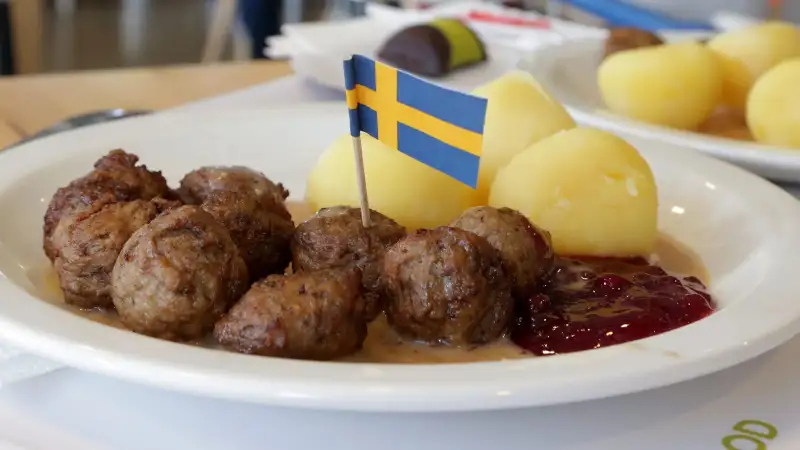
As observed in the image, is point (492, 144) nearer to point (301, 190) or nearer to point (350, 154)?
point (350, 154)

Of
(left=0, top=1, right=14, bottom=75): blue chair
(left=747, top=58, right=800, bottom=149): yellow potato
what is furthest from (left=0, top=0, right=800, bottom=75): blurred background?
(left=747, top=58, right=800, bottom=149): yellow potato

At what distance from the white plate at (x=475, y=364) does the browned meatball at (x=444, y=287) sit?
0.68ft

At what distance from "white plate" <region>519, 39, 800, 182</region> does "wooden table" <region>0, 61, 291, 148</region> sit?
104 cm

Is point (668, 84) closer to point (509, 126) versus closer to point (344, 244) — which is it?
point (509, 126)

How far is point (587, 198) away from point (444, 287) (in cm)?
52

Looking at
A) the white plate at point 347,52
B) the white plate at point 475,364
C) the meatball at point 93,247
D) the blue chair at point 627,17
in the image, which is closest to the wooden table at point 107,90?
the white plate at point 347,52

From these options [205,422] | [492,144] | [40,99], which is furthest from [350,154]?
[40,99]

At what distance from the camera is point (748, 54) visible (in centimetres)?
265

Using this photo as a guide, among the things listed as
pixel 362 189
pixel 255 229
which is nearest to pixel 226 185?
pixel 255 229

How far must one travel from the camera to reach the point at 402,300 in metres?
1.32

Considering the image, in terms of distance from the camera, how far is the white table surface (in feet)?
3.76

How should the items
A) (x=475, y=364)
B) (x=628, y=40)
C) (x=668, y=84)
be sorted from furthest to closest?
(x=628, y=40)
(x=668, y=84)
(x=475, y=364)

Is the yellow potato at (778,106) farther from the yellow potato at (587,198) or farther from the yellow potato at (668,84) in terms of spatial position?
the yellow potato at (587,198)

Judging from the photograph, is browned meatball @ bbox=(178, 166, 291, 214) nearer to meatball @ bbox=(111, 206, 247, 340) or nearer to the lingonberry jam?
meatball @ bbox=(111, 206, 247, 340)
